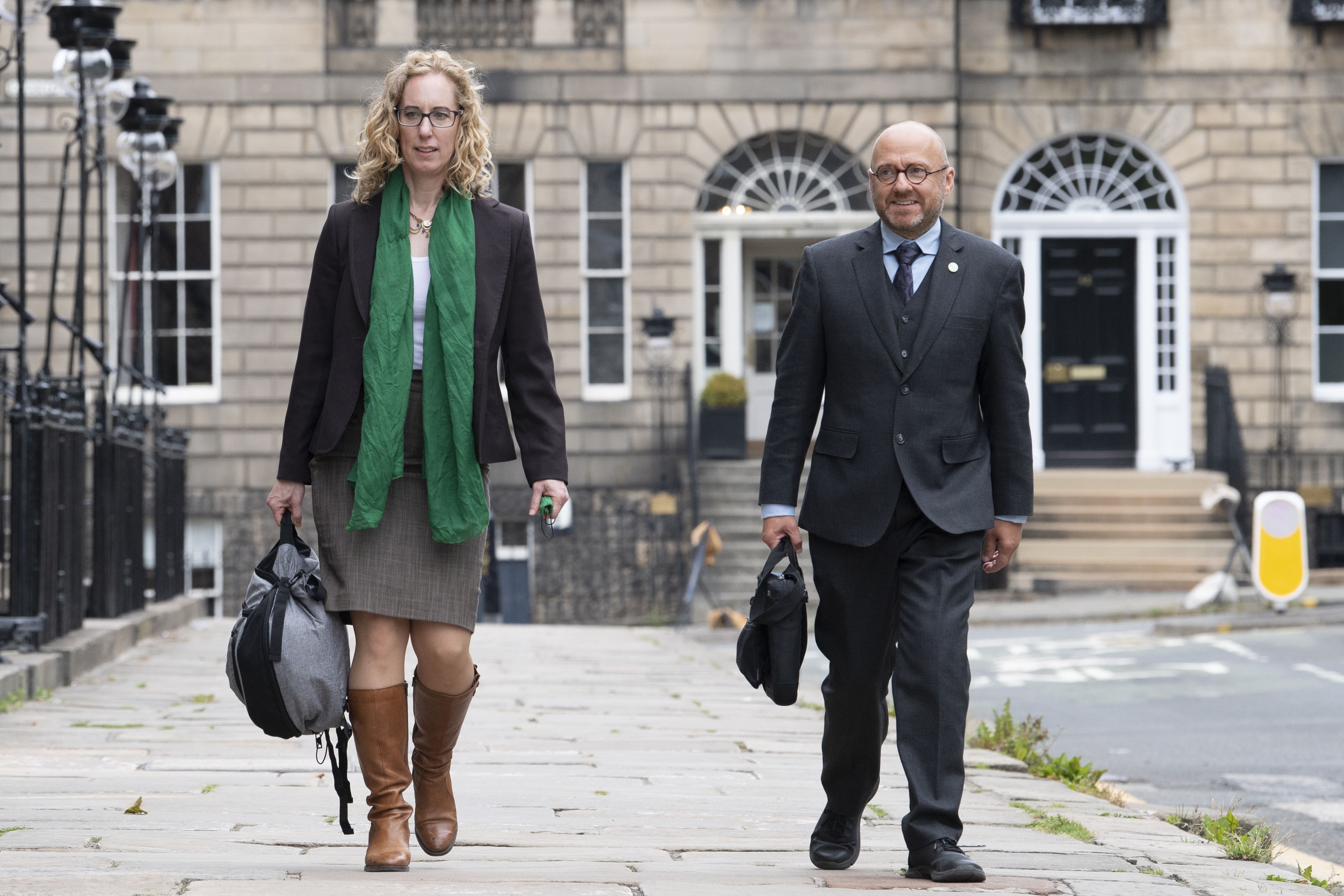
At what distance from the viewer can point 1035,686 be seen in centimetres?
1109

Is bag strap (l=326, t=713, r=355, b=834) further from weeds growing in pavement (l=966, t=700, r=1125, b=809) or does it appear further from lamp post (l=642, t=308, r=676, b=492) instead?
lamp post (l=642, t=308, r=676, b=492)

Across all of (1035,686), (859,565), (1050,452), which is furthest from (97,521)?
(1050,452)

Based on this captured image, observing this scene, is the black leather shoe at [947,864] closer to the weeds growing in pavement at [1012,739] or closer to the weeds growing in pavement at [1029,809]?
the weeds growing in pavement at [1029,809]

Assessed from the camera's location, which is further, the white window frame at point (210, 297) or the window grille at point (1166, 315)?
the window grille at point (1166, 315)

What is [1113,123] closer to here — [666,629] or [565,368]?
[565,368]

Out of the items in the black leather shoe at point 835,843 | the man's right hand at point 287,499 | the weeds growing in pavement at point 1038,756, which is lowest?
the weeds growing in pavement at point 1038,756

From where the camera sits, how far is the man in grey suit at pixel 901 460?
14.0 feet

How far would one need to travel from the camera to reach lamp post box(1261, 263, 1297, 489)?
63.6ft

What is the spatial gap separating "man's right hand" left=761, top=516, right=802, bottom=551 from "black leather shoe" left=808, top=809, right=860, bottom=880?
2.19ft

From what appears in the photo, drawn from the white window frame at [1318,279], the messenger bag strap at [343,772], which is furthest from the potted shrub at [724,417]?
the messenger bag strap at [343,772]

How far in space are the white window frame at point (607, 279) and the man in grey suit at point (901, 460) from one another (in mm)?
14754

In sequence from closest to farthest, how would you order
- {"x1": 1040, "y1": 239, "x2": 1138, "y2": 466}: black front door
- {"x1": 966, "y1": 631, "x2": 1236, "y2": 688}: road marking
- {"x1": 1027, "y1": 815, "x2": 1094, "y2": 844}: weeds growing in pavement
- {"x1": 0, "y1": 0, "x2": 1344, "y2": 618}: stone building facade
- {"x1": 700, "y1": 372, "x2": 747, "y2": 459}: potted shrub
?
{"x1": 1027, "y1": 815, "x2": 1094, "y2": 844}: weeds growing in pavement
{"x1": 966, "y1": 631, "x2": 1236, "y2": 688}: road marking
{"x1": 700, "y1": 372, "x2": 747, "y2": 459}: potted shrub
{"x1": 0, "y1": 0, "x2": 1344, "y2": 618}: stone building facade
{"x1": 1040, "y1": 239, "x2": 1138, "y2": 466}: black front door

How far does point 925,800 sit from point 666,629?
1149 centimetres

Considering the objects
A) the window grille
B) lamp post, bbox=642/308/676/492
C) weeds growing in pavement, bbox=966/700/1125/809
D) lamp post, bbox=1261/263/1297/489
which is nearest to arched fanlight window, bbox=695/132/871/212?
lamp post, bbox=642/308/676/492
